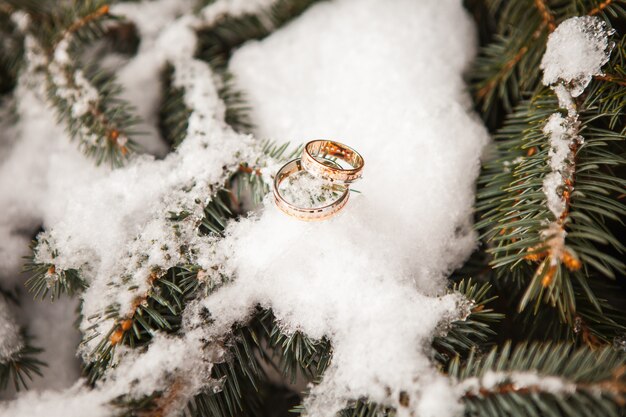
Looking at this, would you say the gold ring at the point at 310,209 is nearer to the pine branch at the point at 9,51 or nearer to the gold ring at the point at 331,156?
the gold ring at the point at 331,156

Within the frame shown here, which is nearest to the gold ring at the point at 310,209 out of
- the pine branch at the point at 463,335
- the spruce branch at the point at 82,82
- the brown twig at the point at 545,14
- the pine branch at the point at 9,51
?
the pine branch at the point at 463,335

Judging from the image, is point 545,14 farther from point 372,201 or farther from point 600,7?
point 372,201

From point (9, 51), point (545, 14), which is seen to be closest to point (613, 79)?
point (545, 14)

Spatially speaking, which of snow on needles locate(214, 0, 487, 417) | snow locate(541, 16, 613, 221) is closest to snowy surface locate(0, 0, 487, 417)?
snow on needles locate(214, 0, 487, 417)

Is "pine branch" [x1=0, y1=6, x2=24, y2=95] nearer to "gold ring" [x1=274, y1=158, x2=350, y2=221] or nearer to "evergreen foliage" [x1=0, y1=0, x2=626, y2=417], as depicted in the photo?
"evergreen foliage" [x1=0, y1=0, x2=626, y2=417]

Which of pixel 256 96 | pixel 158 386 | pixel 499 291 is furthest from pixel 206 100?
pixel 499 291

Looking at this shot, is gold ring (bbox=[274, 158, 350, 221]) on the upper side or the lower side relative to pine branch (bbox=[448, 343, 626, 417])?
upper

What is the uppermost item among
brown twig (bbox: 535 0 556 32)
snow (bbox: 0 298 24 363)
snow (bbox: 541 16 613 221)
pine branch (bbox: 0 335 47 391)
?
brown twig (bbox: 535 0 556 32)
